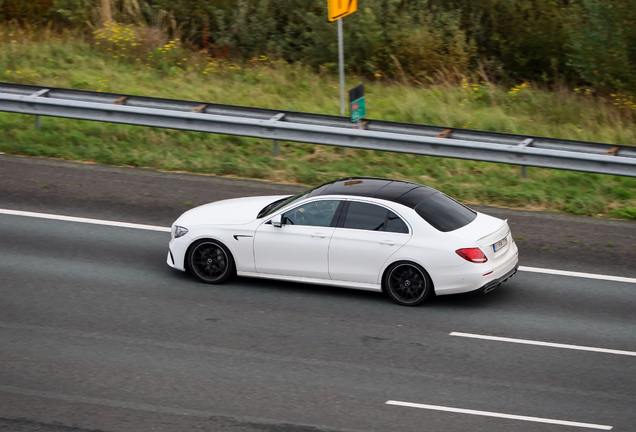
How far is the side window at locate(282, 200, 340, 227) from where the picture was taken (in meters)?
10.1

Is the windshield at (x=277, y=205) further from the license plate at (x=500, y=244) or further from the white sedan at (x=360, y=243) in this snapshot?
the license plate at (x=500, y=244)

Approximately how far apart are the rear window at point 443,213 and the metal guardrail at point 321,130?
3966mm

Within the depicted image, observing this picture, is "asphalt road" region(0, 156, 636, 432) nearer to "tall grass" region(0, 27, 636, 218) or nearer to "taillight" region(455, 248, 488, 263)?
"taillight" region(455, 248, 488, 263)

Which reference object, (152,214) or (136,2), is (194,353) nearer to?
(152,214)

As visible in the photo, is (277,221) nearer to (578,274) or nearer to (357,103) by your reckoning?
(578,274)

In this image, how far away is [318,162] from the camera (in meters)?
15.3

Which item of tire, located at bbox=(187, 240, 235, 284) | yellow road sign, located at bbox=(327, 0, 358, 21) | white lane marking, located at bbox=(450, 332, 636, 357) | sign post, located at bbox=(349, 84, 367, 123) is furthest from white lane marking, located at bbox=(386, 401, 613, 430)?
yellow road sign, located at bbox=(327, 0, 358, 21)

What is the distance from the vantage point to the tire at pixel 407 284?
971cm

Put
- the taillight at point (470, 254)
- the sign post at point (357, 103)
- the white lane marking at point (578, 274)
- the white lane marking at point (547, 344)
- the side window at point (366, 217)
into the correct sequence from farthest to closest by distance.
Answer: the sign post at point (357, 103) < the white lane marking at point (578, 274) < the side window at point (366, 217) < the taillight at point (470, 254) < the white lane marking at point (547, 344)

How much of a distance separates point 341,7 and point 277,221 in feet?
21.8

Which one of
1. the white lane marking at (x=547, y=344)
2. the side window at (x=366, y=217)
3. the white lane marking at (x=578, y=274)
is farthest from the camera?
the white lane marking at (x=578, y=274)

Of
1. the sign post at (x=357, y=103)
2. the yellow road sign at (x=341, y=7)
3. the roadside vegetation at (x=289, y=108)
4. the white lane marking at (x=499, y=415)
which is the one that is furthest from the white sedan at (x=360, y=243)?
the yellow road sign at (x=341, y=7)

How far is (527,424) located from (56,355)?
4737 millimetres

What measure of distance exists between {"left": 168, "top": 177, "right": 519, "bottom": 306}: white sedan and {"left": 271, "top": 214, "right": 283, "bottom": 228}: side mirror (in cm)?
1
